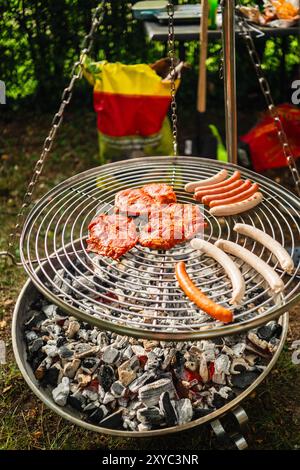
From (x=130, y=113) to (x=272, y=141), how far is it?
1603 millimetres

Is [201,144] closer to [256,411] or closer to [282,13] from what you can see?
[282,13]

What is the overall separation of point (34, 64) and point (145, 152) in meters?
2.28

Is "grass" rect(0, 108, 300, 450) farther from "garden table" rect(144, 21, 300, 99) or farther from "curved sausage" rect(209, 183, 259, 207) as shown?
"garden table" rect(144, 21, 300, 99)

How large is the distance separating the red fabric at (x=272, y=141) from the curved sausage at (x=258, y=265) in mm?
3096

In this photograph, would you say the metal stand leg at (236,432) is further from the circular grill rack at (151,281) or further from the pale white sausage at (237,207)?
the pale white sausage at (237,207)

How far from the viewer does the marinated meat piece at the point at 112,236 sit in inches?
128

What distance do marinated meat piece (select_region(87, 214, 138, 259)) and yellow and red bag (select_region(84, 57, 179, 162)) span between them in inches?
85.2

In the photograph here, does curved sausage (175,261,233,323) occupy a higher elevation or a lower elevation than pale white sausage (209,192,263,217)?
lower

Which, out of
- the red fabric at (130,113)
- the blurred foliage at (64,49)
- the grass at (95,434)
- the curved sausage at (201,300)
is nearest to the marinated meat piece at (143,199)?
the curved sausage at (201,300)

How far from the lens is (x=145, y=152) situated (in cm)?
564

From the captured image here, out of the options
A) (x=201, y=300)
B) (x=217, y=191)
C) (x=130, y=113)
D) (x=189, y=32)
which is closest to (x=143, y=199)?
(x=217, y=191)

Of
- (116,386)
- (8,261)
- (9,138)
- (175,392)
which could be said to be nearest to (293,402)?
(175,392)

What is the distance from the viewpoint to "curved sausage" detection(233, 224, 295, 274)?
3.00m

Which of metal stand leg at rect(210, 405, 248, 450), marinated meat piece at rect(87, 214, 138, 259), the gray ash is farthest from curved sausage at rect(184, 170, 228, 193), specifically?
metal stand leg at rect(210, 405, 248, 450)
